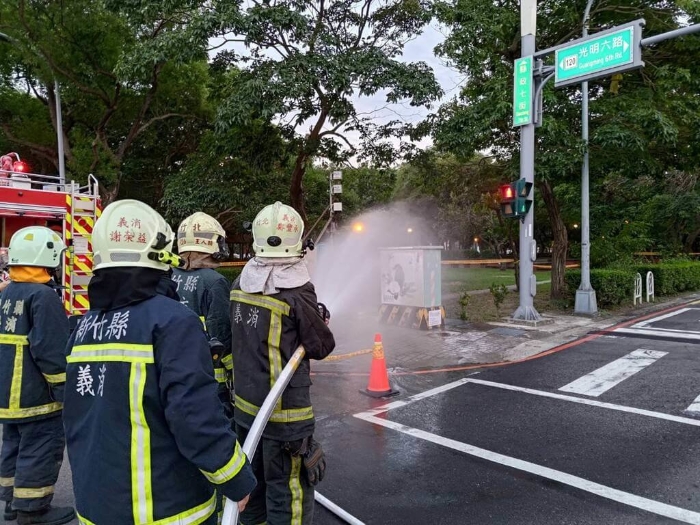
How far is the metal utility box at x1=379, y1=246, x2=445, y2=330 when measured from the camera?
35.2 ft

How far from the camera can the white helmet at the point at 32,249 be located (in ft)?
10.7

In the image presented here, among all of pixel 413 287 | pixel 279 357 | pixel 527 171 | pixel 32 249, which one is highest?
pixel 527 171

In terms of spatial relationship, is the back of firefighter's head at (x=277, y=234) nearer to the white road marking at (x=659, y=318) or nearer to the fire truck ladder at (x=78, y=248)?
the fire truck ladder at (x=78, y=248)

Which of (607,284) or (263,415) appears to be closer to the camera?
(263,415)

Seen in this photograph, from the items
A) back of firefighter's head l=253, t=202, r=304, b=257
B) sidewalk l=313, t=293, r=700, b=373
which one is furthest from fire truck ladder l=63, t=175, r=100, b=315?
back of firefighter's head l=253, t=202, r=304, b=257

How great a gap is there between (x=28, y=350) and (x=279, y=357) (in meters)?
1.80

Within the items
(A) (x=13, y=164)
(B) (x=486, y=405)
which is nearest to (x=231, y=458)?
(B) (x=486, y=405)

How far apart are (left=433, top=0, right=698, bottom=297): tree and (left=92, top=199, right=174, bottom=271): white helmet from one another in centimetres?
1090

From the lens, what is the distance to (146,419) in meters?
1.82

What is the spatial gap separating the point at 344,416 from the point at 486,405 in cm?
175

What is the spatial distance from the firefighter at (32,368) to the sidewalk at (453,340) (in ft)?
15.5

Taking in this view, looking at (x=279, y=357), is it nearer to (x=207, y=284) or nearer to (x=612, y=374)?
(x=207, y=284)

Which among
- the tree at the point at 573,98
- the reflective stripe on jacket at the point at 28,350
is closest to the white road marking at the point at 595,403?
the reflective stripe on jacket at the point at 28,350

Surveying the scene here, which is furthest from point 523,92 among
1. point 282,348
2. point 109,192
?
point 109,192
